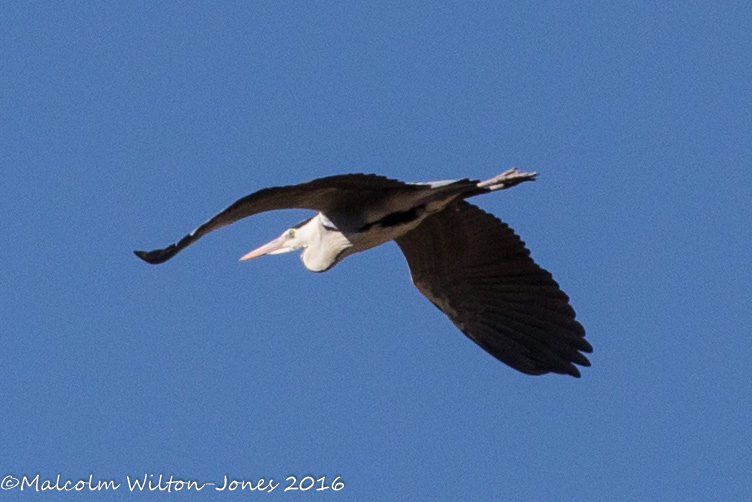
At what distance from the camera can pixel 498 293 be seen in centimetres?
1166

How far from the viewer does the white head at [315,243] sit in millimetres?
10227

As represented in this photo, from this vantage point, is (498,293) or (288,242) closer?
(288,242)

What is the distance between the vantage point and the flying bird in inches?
405

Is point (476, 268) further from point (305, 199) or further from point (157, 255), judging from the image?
point (157, 255)

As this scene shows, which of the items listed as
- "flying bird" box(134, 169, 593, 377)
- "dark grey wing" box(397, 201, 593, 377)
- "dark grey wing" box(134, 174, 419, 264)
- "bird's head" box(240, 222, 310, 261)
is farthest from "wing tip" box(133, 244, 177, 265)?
"dark grey wing" box(397, 201, 593, 377)

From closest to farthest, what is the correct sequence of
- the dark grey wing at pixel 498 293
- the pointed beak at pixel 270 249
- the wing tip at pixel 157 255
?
the wing tip at pixel 157 255
the pointed beak at pixel 270 249
the dark grey wing at pixel 498 293

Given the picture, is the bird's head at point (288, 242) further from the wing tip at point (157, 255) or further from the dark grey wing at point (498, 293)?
the wing tip at point (157, 255)

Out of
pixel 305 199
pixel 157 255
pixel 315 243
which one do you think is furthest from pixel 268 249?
pixel 157 255

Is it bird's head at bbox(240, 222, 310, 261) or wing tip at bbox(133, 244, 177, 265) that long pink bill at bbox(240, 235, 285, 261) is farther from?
wing tip at bbox(133, 244, 177, 265)

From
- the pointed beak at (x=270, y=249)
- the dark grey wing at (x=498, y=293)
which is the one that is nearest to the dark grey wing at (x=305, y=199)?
the pointed beak at (x=270, y=249)

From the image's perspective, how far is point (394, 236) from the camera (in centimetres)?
1052

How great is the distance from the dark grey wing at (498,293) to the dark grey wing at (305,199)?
53.2 inches

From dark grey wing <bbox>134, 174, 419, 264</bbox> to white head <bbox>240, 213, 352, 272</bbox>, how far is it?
182 mm

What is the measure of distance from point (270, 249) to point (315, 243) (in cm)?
72
